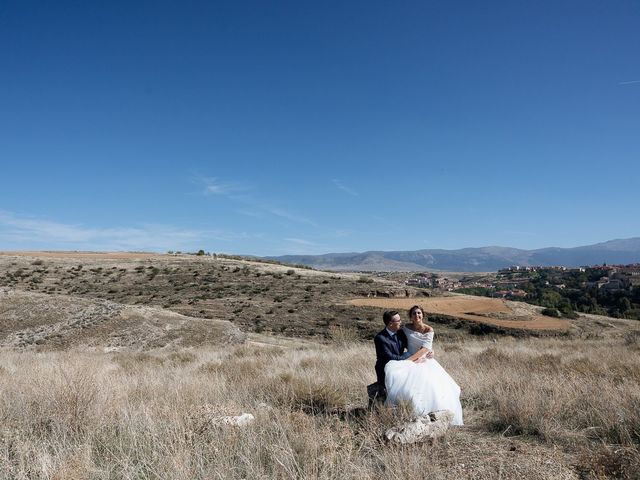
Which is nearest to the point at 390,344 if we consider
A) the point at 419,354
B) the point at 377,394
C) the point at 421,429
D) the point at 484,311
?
the point at 419,354

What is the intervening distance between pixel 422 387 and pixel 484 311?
28.4 meters

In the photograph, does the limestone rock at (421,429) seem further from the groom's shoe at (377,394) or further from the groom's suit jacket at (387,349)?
the groom's suit jacket at (387,349)

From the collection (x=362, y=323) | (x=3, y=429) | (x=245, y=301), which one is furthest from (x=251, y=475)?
(x=245, y=301)

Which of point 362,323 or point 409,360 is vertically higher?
point 409,360

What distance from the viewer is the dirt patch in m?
28.4

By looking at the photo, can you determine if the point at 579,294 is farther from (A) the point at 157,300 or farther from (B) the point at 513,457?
(B) the point at 513,457

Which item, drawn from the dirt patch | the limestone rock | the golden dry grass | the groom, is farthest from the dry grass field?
the dirt patch

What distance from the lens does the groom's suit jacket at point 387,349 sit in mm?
5957

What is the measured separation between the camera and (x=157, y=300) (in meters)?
31.3

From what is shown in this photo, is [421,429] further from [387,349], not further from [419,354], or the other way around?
[387,349]

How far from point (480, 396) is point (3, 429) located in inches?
268

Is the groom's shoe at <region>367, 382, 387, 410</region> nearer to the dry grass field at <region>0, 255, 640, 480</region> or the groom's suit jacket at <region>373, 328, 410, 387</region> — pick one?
the groom's suit jacket at <region>373, 328, 410, 387</region>

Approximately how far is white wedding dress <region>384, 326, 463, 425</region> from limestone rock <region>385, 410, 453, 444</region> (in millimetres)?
207

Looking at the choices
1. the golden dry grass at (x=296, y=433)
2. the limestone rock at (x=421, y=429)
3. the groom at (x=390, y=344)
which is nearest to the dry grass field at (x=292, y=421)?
the golden dry grass at (x=296, y=433)
